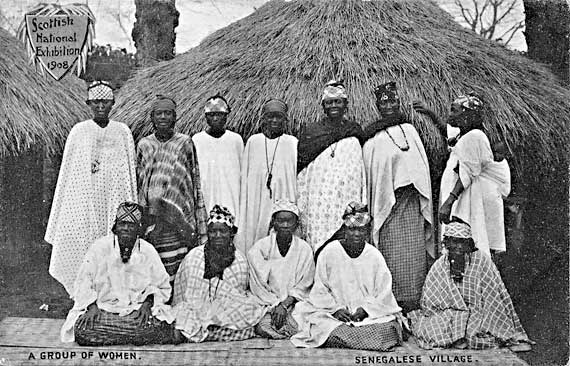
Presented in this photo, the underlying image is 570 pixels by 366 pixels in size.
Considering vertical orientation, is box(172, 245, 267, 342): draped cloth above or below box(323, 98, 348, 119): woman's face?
below

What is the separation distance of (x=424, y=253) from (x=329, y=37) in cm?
207

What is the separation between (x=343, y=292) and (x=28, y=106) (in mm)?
3611

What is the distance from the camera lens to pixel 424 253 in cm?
612

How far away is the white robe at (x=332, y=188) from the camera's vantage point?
604 cm

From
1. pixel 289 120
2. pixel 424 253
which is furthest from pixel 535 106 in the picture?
pixel 289 120

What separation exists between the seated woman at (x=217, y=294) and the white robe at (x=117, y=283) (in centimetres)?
17

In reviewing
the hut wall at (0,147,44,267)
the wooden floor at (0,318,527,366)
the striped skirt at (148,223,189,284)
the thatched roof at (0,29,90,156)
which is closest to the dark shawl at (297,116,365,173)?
the striped skirt at (148,223,189,284)

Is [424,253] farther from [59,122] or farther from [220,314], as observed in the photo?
[59,122]

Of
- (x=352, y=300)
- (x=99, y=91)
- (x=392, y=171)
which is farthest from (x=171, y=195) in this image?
(x=392, y=171)

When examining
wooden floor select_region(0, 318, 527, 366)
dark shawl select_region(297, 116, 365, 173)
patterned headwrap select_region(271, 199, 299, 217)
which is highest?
dark shawl select_region(297, 116, 365, 173)

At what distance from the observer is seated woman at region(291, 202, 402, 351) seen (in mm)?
5520

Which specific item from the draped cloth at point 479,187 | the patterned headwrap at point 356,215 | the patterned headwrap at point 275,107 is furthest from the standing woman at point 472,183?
the patterned headwrap at point 275,107

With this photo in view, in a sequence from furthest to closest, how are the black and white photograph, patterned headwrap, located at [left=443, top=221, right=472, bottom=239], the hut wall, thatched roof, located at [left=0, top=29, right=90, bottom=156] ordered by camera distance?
the hut wall → thatched roof, located at [left=0, top=29, right=90, bottom=156] → patterned headwrap, located at [left=443, top=221, right=472, bottom=239] → the black and white photograph

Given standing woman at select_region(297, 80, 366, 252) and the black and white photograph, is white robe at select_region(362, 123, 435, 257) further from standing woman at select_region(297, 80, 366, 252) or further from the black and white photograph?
standing woman at select_region(297, 80, 366, 252)
